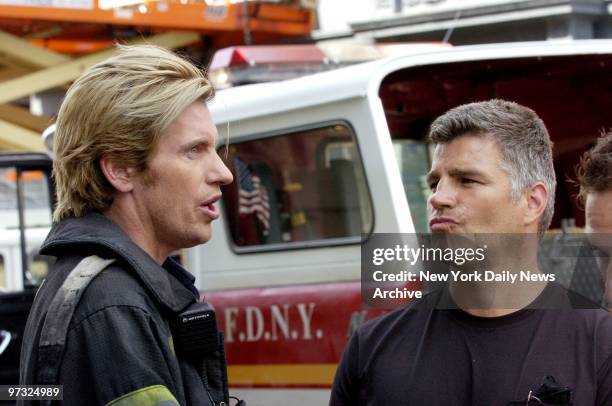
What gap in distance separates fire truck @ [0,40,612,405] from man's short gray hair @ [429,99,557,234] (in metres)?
2.13

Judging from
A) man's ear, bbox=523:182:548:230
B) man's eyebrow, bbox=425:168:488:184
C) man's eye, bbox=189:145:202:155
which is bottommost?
man's ear, bbox=523:182:548:230

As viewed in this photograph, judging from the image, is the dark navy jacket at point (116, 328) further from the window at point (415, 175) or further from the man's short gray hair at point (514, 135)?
the window at point (415, 175)

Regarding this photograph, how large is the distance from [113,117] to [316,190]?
315cm

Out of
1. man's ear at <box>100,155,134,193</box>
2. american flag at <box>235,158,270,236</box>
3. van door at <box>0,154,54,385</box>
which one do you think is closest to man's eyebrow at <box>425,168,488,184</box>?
man's ear at <box>100,155,134,193</box>

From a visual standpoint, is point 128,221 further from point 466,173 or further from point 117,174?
point 466,173

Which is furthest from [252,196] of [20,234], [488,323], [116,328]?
[116,328]

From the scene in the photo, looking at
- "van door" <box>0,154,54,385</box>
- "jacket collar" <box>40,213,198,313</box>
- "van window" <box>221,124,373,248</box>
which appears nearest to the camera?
"jacket collar" <box>40,213,198,313</box>

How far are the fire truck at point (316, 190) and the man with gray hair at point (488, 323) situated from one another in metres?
2.15

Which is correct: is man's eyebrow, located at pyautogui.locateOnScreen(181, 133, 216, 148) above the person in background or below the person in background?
above

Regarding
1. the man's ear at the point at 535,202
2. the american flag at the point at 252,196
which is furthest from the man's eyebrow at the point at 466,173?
the american flag at the point at 252,196

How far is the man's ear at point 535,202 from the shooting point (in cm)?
218

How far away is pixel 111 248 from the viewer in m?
1.83

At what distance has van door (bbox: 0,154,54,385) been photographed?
17.9 feet

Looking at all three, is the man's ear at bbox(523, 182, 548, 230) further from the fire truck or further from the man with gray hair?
the fire truck
